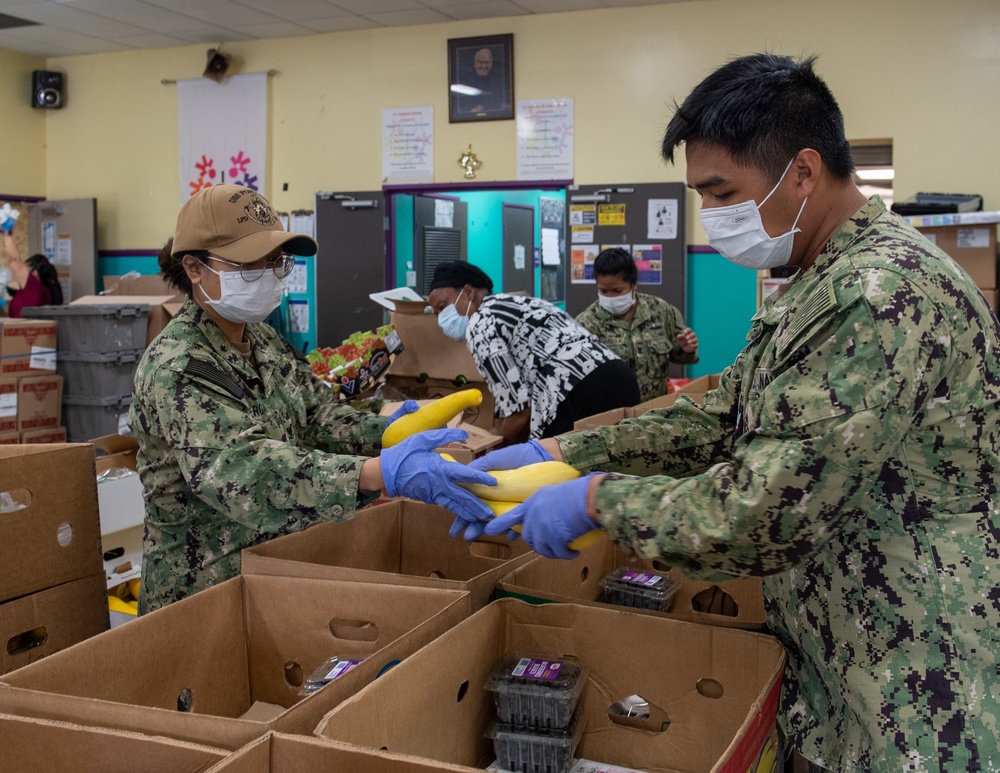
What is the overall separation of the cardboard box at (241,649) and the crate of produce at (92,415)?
500 centimetres

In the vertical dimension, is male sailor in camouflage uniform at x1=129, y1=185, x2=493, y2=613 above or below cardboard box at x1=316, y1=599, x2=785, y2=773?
above

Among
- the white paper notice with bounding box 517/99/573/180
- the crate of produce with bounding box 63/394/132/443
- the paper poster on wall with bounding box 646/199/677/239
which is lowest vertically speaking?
the crate of produce with bounding box 63/394/132/443

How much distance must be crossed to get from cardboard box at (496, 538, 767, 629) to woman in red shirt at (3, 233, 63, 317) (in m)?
6.71

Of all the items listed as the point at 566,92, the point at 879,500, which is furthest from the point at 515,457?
the point at 566,92

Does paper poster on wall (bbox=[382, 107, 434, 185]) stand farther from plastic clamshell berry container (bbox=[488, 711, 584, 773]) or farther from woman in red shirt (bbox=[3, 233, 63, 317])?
plastic clamshell berry container (bbox=[488, 711, 584, 773])

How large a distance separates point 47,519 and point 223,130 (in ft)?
22.4

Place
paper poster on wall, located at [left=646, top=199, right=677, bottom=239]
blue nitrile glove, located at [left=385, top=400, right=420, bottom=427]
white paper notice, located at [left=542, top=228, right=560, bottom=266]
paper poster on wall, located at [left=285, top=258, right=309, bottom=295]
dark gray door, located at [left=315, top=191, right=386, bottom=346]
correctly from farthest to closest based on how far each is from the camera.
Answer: white paper notice, located at [left=542, top=228, right=560, bottom=266], paper poster on wall, located at [left=285, top=258, right=309, bottom=295], dark gray door, located at [left=315, top=191, right=386, bottom=346], paper poster on wall, located at [left=646, top=199, right=677, bottom=239], blue nitrile glove, located at [left=385, top=400, right=420, bottom=427]

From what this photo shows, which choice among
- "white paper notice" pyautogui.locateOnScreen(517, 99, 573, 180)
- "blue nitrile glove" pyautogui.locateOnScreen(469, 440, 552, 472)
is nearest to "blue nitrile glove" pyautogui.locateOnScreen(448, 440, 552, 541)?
"blue nitrile glove" pyautogui.locateOnScreen(469, 440, 552, 472)

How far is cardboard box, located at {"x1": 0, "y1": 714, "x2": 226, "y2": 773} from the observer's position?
1054 mm

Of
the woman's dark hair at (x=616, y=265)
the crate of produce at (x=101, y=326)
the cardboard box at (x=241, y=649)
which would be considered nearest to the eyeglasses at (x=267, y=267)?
the cardboard box at (x=241, y=649)

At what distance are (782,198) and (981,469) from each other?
45 centimetres

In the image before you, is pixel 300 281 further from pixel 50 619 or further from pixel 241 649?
pixel 241 649

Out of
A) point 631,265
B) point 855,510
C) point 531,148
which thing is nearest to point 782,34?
point 531,148

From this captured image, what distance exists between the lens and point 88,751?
1093 mm
